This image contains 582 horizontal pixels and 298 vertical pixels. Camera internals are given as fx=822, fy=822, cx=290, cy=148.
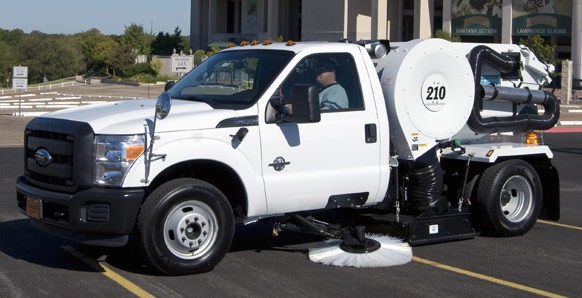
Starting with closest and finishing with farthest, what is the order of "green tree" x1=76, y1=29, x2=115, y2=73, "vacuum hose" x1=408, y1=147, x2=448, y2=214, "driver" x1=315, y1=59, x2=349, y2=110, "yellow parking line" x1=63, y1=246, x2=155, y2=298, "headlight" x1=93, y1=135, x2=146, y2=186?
1. "yellow parking line" x1=63, y1=246, x2=155, y2=298
2. "headlight" x1=93, y1=135, x2=146, y2=186
3. "driver" x1=315, y1=59, x2=349, y2=110
4. "vacuum hose" x1=408, y1=147, x2=448, y2=214
5. "green tree" x1=76, y1=29, x2=115, y2=73

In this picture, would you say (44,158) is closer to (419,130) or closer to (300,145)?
(300,145)

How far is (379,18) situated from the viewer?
240 feet

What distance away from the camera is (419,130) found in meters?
8.53

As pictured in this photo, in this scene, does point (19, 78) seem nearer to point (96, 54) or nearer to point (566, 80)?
point (566, 80)

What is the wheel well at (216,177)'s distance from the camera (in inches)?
289

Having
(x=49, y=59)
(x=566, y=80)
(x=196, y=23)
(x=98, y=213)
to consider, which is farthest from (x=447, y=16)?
(x=98, y=213)

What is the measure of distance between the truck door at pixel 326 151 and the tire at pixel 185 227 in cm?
54

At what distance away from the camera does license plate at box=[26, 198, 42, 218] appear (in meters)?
7.30

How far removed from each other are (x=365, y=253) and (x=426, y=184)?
3.67 ft

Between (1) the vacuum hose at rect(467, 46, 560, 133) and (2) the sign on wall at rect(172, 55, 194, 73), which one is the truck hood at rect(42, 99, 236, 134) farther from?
(2) the sign on wall at rect(172, 55, 194, 73)

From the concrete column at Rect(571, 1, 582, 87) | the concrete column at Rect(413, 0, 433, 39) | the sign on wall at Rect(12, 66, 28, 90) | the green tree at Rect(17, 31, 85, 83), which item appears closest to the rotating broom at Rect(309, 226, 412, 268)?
the sign on wall at Rect(12, 66, 28, 90)

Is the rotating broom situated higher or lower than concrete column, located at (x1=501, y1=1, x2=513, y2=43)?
lower

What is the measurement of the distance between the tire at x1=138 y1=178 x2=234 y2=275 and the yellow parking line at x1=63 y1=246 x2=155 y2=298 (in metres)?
0.29

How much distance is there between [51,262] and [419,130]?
3.90m
